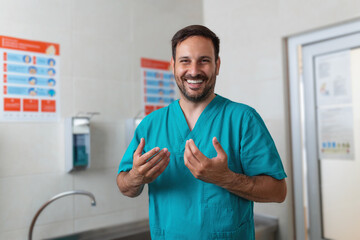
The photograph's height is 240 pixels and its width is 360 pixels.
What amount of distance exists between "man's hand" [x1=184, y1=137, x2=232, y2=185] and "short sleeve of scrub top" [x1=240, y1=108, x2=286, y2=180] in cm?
14

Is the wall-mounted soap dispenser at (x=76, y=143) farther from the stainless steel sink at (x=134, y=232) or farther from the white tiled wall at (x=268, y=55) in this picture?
the white tiled wall at (x=268, y=55)

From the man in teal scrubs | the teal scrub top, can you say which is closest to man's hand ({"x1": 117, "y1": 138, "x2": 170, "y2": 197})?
the man in teal scrubs

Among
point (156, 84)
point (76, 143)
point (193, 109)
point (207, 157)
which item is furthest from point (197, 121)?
point (156, 84)

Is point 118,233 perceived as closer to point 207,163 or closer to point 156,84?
point 156,84

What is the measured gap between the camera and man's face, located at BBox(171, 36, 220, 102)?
1018 millimetres

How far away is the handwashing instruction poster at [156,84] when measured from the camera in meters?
2.09

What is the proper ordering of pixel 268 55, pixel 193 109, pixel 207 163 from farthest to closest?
pixel 268 55 < pixel 193 109 < pixel 207 163

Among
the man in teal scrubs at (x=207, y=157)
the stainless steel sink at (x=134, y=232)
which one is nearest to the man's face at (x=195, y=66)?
the man in teal scrubs at (x=207, y=157)

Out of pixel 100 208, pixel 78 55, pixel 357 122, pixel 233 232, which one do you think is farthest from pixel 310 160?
pixel 78 55

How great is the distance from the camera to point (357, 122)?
5.38ft

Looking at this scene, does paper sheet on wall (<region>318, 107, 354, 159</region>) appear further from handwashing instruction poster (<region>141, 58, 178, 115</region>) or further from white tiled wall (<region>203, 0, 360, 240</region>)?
handwashing instruction poster (<region>141, 58, 178, 115</region>)

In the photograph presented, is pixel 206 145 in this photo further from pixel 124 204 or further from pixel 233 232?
pixel 124 204

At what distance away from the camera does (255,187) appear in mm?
922

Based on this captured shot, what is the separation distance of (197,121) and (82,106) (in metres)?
0.97
